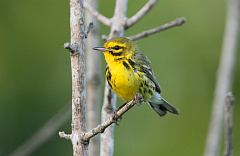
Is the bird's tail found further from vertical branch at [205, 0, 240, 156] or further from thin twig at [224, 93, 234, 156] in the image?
thin twig at [224, 93, 234, 156]

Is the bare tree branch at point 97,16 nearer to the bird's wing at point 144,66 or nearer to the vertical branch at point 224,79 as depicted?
the bird's wing at point 144,66

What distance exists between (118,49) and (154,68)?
3.28 meters

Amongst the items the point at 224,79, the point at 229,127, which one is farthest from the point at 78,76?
the point at 224,79

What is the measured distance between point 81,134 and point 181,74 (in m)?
4.72

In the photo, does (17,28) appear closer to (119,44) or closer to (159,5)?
(159,5)

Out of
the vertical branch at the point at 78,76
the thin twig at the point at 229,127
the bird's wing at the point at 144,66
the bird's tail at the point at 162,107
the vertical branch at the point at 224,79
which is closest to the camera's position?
the vertical branch at the point at 78,76

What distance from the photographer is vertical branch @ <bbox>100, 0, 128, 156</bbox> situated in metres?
3.80

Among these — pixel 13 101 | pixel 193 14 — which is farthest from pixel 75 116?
pixel 193 14

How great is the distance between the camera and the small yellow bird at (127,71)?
4348 mm

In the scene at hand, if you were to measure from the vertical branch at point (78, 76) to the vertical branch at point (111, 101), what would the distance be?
22.1 inches

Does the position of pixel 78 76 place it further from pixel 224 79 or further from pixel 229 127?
pixel 224 79

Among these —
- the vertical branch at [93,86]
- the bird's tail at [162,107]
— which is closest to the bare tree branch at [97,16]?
the vertical branch at [93,86]

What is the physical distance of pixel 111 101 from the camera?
4164 mm

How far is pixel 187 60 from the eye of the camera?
25.5 ft
